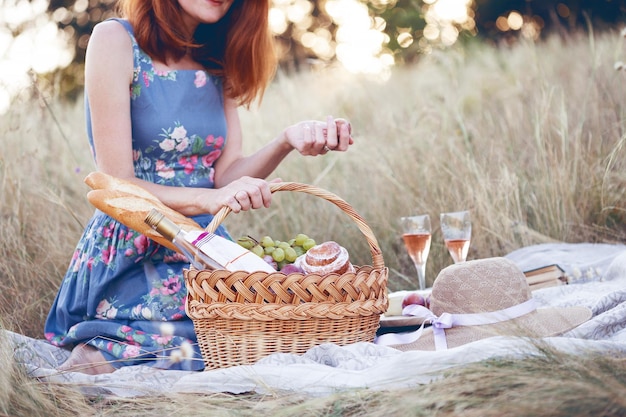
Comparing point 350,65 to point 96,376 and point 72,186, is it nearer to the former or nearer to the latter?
point 72,186

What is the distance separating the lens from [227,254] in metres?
2.04

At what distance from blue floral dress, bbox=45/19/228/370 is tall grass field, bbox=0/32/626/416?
1.00ft

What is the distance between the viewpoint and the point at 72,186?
4457 millimetres

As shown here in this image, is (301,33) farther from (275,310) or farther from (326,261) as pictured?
(275,310)

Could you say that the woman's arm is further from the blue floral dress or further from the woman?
the blue floral dress

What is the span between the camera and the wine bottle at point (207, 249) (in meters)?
2.03

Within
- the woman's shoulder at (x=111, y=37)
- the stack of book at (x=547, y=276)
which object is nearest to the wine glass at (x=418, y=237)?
the stack of book at (x=547, y=276)

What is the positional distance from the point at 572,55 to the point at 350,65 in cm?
201

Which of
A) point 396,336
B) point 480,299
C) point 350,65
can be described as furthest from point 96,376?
point 350,65

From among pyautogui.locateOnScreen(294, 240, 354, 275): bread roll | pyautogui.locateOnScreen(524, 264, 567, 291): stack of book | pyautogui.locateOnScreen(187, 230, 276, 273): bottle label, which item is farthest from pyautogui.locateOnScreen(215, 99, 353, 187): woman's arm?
pyautogui.locateOnScreen(524, 264, 567, 291): stack of book

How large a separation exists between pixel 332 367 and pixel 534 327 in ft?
2.05

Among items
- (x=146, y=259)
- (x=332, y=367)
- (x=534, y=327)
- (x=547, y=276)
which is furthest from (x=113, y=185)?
(x=547, y=276)

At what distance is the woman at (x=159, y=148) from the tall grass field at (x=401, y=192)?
343mm

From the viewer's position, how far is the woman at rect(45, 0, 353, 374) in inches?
95.1
